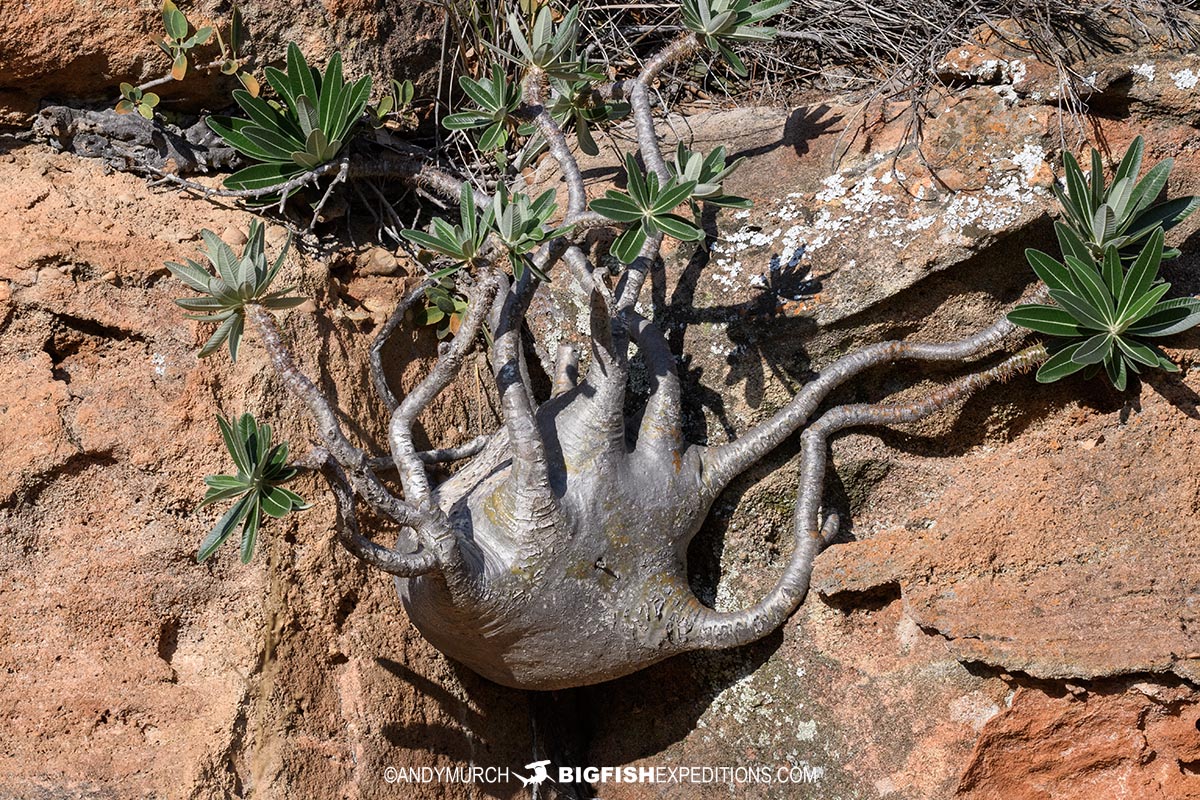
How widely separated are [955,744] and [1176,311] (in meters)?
1.12

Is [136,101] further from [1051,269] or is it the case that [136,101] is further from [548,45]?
[1051,269]

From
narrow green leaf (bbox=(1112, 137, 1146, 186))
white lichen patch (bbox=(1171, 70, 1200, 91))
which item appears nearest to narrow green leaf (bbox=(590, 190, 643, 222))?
narrow green leaf (bbox=(1112, 137, 1146, 186))

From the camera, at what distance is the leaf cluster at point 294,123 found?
249 centimetres

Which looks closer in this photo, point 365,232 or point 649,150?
point 649,150

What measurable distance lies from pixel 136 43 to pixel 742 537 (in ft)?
6.64

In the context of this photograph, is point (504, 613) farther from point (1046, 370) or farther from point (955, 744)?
point (1046, 370)

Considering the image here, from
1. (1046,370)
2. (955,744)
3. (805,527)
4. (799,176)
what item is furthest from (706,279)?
(955,744)

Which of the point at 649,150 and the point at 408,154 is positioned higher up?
the point at 408,154

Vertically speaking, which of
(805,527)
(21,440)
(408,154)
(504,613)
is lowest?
(504,613)

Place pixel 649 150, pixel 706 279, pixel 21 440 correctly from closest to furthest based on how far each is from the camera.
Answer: pixel 21 440 < pixel 649 150 < pixel 706 279

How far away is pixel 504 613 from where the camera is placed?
240 cm

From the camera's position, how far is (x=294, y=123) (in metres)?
2.58

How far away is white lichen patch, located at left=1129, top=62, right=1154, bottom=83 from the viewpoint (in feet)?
8.75

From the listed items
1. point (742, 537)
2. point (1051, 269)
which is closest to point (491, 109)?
point (742, 537)
